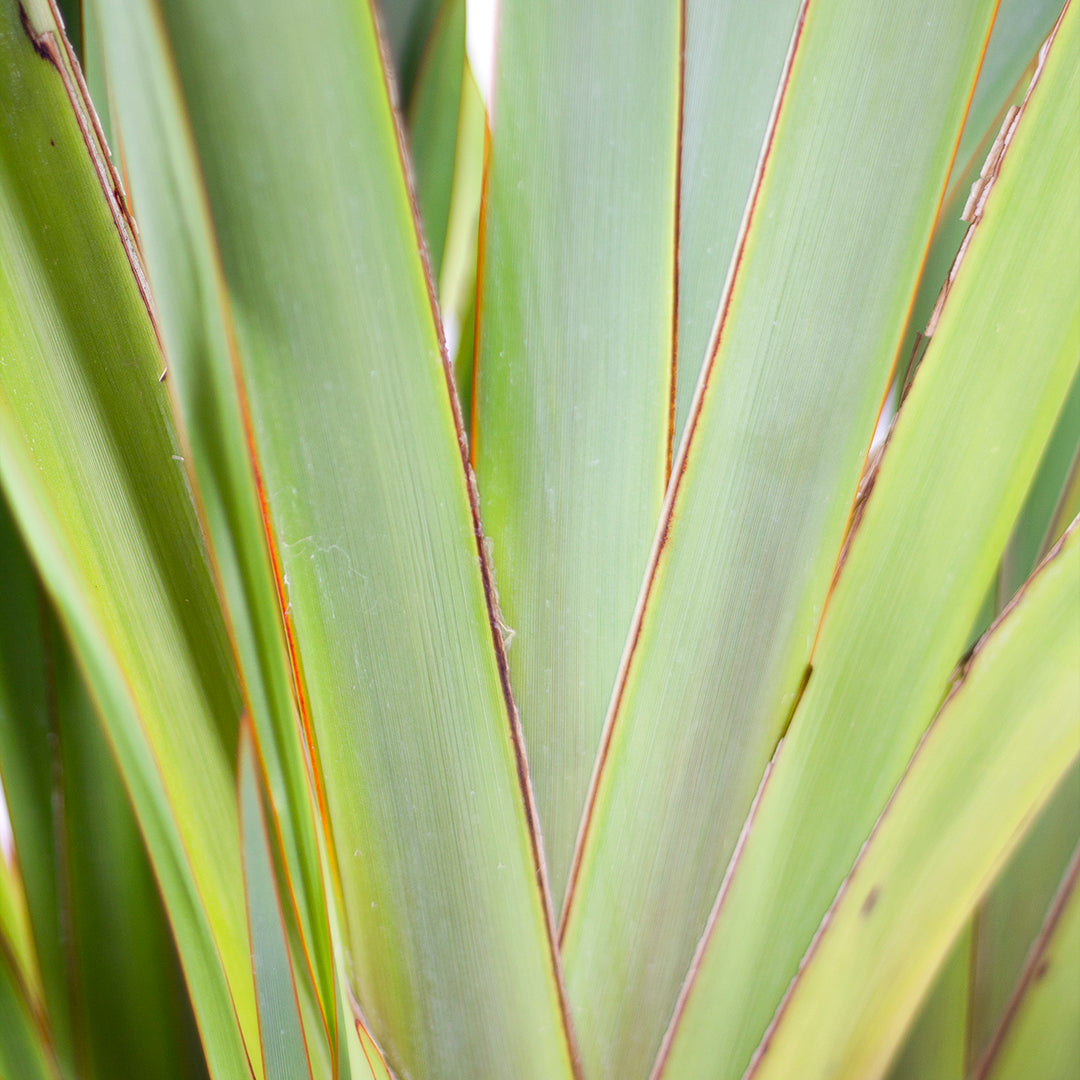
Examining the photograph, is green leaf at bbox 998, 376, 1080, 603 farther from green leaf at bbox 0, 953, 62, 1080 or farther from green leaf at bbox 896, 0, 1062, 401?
green leaf at bbox 0, 953, 62, 1080

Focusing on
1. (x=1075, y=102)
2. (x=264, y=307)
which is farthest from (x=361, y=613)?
(x=1075, y=102)

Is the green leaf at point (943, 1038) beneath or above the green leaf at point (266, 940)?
beneath

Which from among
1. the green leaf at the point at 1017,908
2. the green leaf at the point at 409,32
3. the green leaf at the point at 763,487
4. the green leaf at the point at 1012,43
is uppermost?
the green leaf at the point at 409,32

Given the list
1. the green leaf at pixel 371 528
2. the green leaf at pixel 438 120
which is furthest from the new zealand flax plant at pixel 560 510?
the green leaf at pixel 438 120

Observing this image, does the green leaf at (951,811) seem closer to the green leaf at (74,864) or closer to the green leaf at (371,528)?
the green leaf at (371,528)

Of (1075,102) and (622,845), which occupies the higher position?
(1075,102)

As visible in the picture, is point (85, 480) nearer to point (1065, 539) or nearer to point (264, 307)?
point (264, 307)
